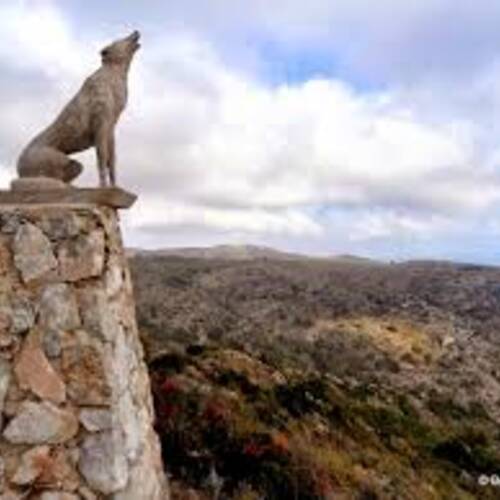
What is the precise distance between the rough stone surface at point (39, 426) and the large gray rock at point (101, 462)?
174 mm

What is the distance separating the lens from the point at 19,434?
977 centimetres

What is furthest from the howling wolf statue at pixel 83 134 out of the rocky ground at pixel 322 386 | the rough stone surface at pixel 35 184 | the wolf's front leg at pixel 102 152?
the rocky ground at pixel 322 386

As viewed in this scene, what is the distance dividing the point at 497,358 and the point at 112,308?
35.5 metres

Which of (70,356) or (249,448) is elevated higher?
(70,356)

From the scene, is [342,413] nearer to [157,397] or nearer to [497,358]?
[157,397]

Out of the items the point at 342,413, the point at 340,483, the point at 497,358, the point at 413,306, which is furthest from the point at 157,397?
the point at 413,306

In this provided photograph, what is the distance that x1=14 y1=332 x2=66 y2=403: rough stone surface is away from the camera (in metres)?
9.86

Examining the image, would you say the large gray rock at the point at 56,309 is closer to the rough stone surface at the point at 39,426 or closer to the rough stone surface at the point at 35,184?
the rough stone surface at the point at 39,426

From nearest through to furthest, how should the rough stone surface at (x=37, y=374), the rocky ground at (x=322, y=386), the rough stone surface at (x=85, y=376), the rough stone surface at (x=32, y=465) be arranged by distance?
the rough stone surface at (x=32, y=465) → the rough stone surface at (x=37, y=374) → the rough stone surface at (x=85, y=376) → the rocky ground at (x=322, y=386)

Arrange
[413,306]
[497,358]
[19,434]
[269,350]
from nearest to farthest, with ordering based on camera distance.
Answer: [19,434] < [269,350] < [497,358] < [413,306]

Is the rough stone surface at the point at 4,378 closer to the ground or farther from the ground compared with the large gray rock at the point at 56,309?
closer to the ground

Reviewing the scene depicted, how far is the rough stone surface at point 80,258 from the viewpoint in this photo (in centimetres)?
1003

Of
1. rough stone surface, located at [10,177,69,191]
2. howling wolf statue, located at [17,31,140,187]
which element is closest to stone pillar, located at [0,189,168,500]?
rough stone surface, located at [10,177,69,191]

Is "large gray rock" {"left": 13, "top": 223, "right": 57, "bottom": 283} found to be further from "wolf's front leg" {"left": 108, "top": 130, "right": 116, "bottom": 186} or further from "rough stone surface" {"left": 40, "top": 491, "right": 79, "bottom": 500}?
"rough stone surface" {"left": 40, "top": 491, "right": 79, "bottom": 500}
